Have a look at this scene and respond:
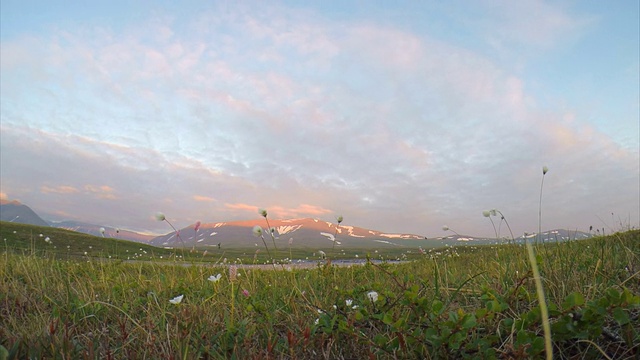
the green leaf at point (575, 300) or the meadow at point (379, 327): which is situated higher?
the green leaf at point (575, 300)

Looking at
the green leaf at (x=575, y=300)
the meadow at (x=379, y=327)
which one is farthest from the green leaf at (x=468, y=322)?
the green leaf at (x=575, y=300)

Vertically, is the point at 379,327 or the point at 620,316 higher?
the point at 620,316

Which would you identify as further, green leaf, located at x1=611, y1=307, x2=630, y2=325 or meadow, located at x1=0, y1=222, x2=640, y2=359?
meadow, located at x1=0, y1=222, x2=640, y2=359

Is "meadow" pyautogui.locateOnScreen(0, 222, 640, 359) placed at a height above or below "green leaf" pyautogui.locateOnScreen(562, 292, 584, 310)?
below

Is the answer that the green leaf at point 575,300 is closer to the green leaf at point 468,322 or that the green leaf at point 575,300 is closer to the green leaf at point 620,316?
the green leaf at point 620,316

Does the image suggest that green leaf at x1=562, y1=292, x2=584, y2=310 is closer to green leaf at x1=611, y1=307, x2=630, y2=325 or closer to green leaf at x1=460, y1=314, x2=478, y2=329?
green leaf at x1=611, y1=307, x2=630, y2=325

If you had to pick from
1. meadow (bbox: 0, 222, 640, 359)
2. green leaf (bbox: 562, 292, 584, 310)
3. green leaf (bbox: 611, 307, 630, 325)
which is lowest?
meadow (bbox: 0, 222, 640, 359)

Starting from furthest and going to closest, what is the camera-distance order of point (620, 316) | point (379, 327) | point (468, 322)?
1. point (379, 327)
2. point (468, 322)
3. point (620, 316)

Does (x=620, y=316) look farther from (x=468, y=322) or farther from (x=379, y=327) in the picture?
(x=379, y=327)

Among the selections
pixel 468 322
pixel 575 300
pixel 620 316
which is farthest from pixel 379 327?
pixel 620 316

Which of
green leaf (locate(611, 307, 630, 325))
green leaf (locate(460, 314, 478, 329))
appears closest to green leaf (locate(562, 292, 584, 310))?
green leaf (locate(611, 307, 630, 325))

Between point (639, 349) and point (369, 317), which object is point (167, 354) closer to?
point (369, 317)

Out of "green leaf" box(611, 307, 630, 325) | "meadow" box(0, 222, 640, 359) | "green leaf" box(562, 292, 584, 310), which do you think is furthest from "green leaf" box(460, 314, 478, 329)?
"green leaf" box(611, 307, 630, 325)

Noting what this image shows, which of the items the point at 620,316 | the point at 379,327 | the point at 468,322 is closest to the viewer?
the point at 620,316
